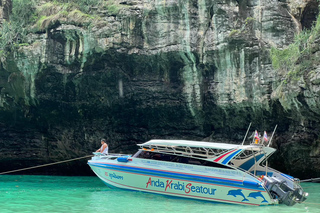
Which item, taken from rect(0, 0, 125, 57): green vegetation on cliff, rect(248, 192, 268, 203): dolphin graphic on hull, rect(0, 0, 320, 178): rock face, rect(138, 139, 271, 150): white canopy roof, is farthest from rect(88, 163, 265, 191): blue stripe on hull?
rect(0, 0, 125, 57): green vegetation on cliff

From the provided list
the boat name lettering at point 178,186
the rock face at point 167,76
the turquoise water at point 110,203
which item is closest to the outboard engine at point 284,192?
the turquoise water at point 110,203

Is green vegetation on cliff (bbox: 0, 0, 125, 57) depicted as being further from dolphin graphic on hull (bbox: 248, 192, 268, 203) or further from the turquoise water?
dolphin graphic on hull (bbox: 248, 192, 268, 203)

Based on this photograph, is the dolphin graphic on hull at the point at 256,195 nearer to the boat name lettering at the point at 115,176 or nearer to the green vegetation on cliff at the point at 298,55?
the boat name lettering at the point at 115,176

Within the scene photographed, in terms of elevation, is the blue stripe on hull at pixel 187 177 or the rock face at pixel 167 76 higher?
the rock face at pixel 167 76

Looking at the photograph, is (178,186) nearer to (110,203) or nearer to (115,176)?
(110,203)

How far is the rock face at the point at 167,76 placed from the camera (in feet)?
52.4

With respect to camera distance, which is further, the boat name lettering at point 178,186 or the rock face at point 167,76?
the rock face at point 167,76

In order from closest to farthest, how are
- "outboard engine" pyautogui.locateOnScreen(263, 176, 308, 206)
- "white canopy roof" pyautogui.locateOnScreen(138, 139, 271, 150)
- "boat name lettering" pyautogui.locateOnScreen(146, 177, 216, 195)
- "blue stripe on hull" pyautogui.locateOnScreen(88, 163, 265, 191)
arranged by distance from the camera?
"outboard engine" pyautogui.locateOnScreen(263, 176, 308, 206)
"blue stripe on hull" pyautogui.locateOnScreen(88, 163, 265, 191)
"boat name lettering" pyautogui.locateOnScreen(146, 177, 216, 195)
"white canopy roof" pyautogui.locateOnScreen(138, 139, 271, 150)

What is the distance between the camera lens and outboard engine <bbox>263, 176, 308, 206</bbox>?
10.6 m

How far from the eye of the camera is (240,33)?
15.7m

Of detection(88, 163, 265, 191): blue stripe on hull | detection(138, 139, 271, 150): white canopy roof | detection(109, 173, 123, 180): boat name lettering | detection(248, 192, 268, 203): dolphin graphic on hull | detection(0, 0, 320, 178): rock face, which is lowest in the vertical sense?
detection(248, 192, 268, 203): dolphin graphic on hull

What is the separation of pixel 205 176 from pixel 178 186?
915mm

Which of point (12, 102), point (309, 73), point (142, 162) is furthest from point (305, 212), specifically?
point (12, 102)

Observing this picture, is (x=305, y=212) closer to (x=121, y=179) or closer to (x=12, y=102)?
(x=121, y=179)
